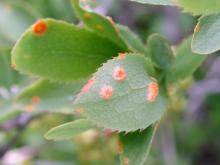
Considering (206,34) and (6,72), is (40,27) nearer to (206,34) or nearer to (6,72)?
(206,34)

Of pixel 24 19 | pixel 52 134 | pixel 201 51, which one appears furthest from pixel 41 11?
pixel 201 51

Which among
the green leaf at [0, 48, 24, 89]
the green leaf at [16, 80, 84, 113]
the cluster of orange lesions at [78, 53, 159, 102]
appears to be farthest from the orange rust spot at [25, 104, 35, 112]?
the cluster of orange lesions at [78, 53, 159, 102]

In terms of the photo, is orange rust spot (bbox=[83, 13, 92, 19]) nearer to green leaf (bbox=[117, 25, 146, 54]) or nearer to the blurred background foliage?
green leaf (bbox=[117, 25, 146, 54])

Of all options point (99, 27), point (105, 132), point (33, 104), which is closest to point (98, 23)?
point (99, 27)

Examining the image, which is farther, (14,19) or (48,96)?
(14,19)

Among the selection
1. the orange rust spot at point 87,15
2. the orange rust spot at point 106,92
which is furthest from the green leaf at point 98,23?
the orange rust spot at point 106,92

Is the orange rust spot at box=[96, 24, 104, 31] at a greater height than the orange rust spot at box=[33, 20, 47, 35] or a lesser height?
lesser

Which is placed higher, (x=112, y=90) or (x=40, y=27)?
(x=40, y=27)
